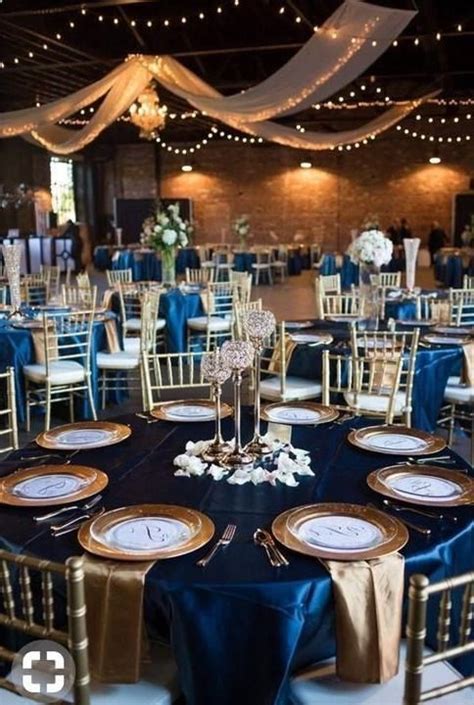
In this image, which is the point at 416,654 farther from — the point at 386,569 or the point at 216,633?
the point at 216,633

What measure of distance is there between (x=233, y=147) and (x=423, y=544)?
61.4ft

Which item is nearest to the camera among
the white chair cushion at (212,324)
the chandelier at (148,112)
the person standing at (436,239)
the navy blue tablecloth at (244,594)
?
the navy blue tablecloth at (244,594)

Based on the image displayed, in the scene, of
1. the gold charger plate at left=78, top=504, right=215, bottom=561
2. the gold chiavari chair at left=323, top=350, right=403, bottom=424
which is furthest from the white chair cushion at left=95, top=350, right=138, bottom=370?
the gold charger plate at left=78, top=504, right=215, bottom=561

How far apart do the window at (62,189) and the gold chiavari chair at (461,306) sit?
14781 millimetres

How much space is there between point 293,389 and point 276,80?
332cm

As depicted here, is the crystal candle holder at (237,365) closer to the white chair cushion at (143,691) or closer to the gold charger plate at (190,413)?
the gold charger plate at (190,413)

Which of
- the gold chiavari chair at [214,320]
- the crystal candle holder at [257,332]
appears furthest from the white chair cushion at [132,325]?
the crystal candle holder at [257,332]

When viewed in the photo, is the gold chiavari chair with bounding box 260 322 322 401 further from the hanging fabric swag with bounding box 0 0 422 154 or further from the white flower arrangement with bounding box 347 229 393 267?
the hanging fabric swag with bounding box 0 0 422 154

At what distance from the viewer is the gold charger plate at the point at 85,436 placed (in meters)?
2.46

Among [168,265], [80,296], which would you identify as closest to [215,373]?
[80,296]

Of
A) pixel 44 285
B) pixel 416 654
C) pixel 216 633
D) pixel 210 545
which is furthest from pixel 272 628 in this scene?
pixel 44 285

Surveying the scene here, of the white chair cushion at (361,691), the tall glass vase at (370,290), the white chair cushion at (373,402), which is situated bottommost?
the white chair cushion at (361,691)

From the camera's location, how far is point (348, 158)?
1873 cm

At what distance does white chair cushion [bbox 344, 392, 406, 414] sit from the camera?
3.97 metres
